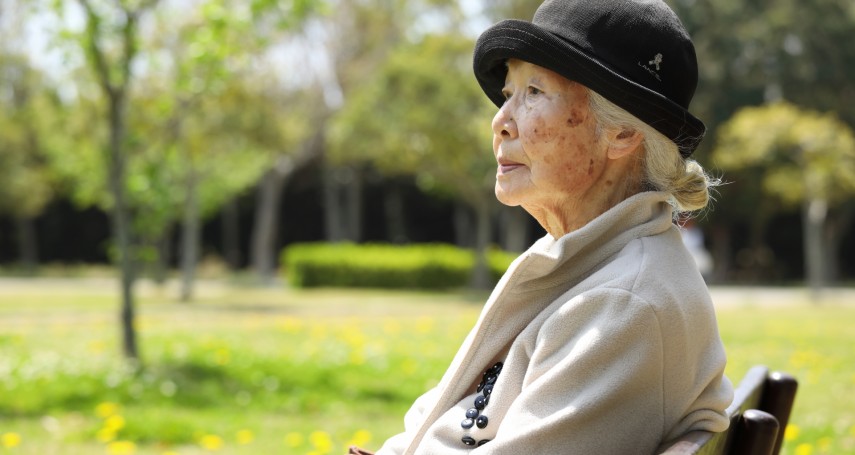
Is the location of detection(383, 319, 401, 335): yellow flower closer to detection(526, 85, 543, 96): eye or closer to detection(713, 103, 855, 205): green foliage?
detection(526, 85, 543, 96): eye

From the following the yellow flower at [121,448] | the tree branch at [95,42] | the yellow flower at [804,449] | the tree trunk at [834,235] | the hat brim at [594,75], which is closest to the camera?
the hat brim at [594,75]

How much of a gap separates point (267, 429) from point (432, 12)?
23180mm

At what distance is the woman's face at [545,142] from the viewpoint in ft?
5.45

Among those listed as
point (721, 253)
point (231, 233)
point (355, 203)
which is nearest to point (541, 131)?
point (355, 203)

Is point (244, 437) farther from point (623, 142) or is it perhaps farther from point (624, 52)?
point (624, 52)

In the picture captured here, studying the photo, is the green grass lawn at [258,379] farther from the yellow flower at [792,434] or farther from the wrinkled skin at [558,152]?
the wrinkled skin at [558,152]

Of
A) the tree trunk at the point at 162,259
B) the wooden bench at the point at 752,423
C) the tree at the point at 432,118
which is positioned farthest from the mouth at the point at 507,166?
the tree trunk at the point at 162,259

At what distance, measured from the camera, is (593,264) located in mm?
1586

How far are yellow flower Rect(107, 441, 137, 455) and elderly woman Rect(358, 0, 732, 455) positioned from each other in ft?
11.5

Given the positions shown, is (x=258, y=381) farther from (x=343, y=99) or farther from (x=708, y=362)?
(x=343, y=99)

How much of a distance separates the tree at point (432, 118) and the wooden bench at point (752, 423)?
19.7m

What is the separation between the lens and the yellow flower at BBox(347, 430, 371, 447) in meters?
5.16

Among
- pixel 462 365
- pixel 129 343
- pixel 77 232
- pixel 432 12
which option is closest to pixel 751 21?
pixel 432 12

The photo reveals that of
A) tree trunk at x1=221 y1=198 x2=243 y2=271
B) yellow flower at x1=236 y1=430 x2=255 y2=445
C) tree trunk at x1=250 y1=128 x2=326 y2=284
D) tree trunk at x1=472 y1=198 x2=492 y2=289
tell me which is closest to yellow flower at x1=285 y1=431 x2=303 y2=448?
yellow flower at x1=236 y1=430 x2=255 y2=445
